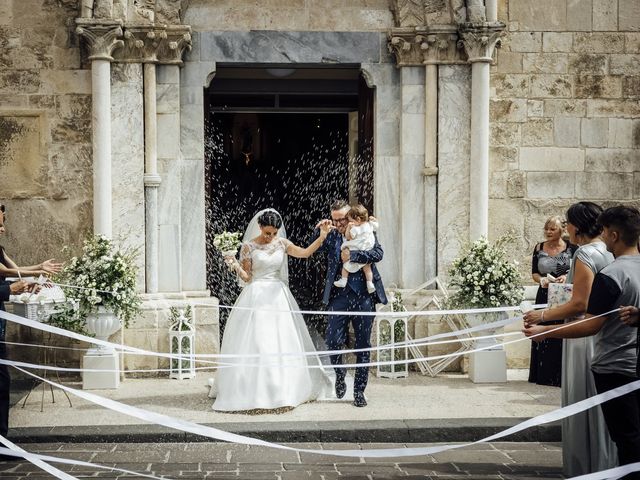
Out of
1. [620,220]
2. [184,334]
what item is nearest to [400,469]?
[620,220]

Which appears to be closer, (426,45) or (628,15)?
(426,45)

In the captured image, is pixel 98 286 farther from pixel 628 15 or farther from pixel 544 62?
pixel 628 15

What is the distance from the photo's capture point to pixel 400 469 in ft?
23.7

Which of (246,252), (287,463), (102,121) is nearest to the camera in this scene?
(287,463)

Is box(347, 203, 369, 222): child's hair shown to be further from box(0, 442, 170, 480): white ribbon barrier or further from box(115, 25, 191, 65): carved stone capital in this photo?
box(0, 442, 170, 480): white ribbon barrier

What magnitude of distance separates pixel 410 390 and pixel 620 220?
483 centimetres

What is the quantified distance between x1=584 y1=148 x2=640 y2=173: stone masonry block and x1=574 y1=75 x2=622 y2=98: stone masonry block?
0.64m

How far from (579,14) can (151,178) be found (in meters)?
5.26

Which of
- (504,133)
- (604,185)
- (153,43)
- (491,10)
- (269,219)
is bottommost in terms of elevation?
(269,219)

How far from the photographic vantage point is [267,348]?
30.9 feet

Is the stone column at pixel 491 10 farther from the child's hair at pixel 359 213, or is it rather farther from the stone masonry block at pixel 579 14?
the child's hair at pixel 359 213

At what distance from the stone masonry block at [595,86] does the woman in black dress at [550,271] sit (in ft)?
6.69

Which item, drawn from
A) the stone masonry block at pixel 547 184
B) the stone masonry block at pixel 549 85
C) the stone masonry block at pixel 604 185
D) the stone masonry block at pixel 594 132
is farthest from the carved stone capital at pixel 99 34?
the stone masonry block at pixel 604 185

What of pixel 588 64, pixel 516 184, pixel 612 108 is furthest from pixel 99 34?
pixel 612 108
